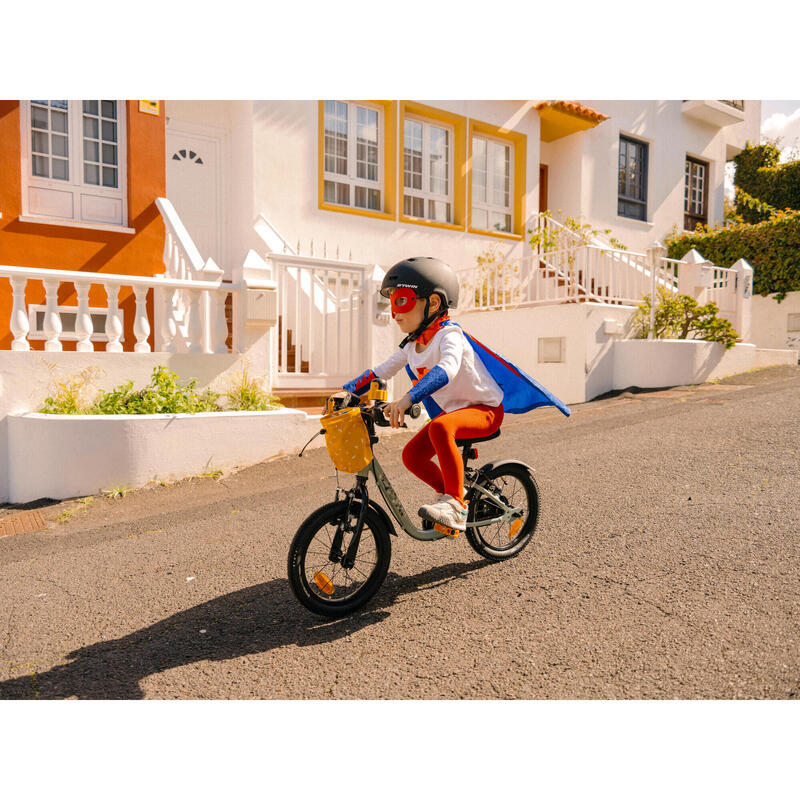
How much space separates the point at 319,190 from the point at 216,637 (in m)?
9.41

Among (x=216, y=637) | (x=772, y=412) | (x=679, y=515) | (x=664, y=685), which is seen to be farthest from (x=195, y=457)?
(x=772, y=412)

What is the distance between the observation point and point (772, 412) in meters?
6.77

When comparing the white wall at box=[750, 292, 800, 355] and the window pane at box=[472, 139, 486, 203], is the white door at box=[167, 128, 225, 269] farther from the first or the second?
the white wall at box=[750, 292, 800, 355]

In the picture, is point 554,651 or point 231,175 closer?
point 554,651

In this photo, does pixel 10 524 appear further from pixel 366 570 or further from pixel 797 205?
pixel 797 205

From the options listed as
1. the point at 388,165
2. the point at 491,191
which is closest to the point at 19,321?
the point at 388,165

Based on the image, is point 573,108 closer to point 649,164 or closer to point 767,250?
point 649,164

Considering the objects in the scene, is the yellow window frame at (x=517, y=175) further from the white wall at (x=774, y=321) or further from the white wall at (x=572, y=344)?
the white wall at (x=774, y=321)

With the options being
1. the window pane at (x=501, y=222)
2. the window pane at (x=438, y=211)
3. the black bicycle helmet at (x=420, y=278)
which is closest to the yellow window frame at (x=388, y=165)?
the window pane at (x=438, y=211)

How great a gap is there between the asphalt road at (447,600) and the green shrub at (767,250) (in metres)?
10.2

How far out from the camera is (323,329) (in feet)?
25.3

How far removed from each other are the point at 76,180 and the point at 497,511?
26.3ft

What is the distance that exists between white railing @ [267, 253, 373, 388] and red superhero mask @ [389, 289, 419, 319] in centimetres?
437

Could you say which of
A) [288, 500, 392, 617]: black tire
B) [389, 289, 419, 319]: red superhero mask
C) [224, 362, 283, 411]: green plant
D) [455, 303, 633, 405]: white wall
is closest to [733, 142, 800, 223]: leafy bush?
[455, 303, 633, 405]: white wall
